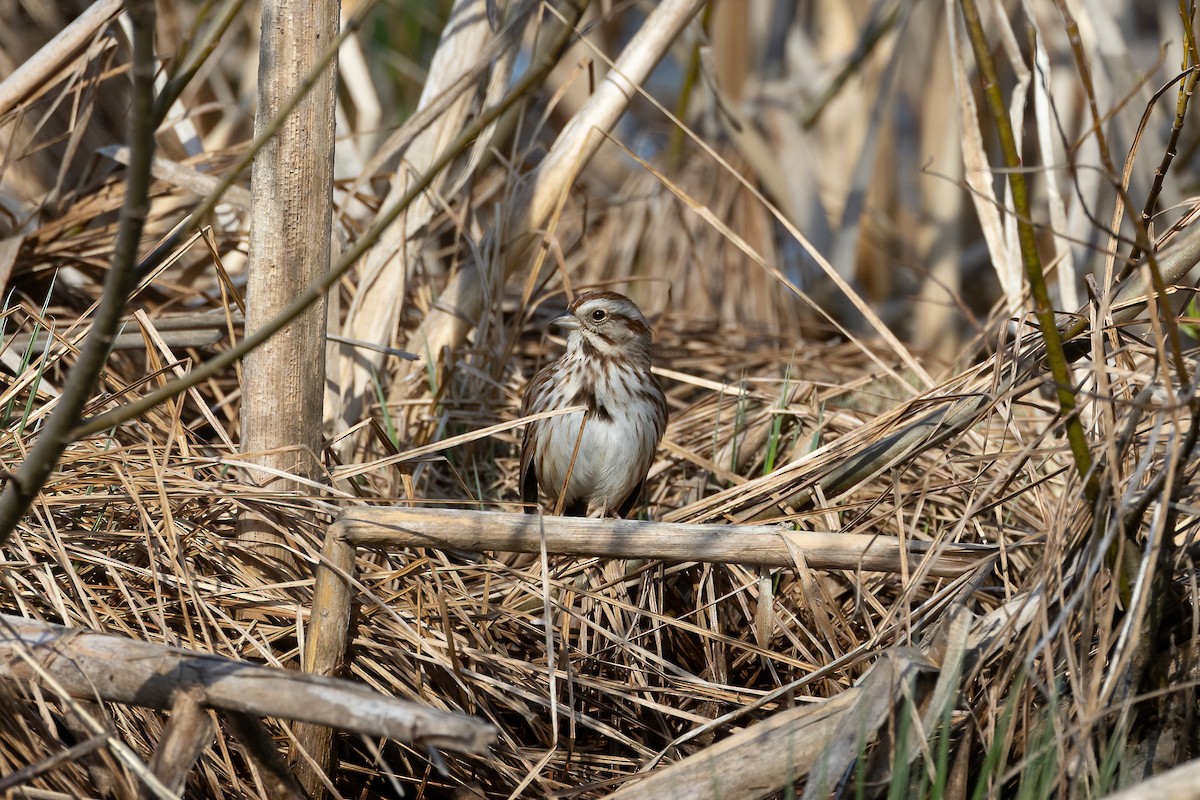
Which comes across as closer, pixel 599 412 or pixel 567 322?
pixel 599 412

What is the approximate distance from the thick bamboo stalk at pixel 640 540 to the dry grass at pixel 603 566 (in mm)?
63

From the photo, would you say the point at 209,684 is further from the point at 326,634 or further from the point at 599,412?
the point at 599,412

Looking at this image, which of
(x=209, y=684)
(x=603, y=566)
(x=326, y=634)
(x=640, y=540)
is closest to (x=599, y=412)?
(x=603, y=566)

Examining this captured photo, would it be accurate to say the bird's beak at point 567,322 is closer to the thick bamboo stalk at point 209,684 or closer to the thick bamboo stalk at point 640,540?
the thick bamboo stalk at point 640,540

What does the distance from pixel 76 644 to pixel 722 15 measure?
191 inches

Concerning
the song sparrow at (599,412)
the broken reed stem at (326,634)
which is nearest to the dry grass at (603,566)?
the broken reed stem at (326,634)

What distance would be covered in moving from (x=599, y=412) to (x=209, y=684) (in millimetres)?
1796

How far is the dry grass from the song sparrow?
0.60 feet

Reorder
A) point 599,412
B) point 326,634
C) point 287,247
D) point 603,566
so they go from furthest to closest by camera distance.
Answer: point 599,412, point 603,566, point 287,247, point 326,634

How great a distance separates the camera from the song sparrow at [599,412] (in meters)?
3.60

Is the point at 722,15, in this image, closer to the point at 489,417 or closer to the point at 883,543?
the point at 489,417

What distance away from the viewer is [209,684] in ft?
6.63

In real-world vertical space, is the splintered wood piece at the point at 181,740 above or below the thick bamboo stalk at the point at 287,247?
below

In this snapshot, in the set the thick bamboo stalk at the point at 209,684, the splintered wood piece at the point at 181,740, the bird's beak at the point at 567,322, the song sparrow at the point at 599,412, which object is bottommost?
the splintered wood piece at the point at 181,740
